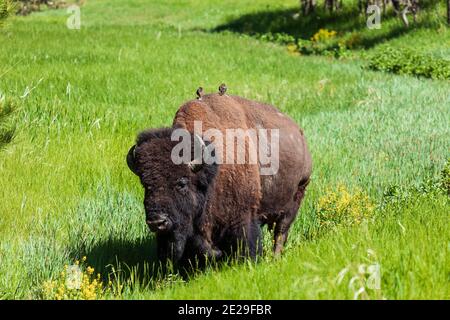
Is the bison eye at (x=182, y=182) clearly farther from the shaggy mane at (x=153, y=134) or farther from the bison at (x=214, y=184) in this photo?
the shaggy mane at (x=153, y=134)

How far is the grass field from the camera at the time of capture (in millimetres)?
4930

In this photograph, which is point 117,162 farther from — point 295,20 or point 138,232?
point 295,20

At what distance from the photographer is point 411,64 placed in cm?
1927

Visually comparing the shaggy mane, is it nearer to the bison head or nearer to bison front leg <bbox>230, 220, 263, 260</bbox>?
the bison head

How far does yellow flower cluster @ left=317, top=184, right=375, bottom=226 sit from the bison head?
6.57 feet

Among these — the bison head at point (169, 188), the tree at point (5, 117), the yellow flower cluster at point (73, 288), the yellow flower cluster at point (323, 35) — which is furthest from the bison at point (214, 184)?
the yellow flower cluster at point (323, 35)

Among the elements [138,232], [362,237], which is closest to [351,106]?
[138,232]

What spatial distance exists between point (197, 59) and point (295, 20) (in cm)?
1569

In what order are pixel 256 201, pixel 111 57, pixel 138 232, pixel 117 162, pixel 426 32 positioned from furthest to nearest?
pixel 426 32
pixel 111 57
pixel 117 162
pixel 138 232
pixel 256 201

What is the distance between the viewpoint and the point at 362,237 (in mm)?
5461

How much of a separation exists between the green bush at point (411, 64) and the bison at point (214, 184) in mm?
12176

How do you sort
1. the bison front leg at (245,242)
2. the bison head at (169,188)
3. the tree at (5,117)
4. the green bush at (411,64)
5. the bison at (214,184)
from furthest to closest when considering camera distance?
the green bush at (411,64), the tree at (5,117), the bison front leg at (245,242), the bison at (214,184), the bison head at (169,188)

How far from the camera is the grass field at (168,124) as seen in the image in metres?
4.93
